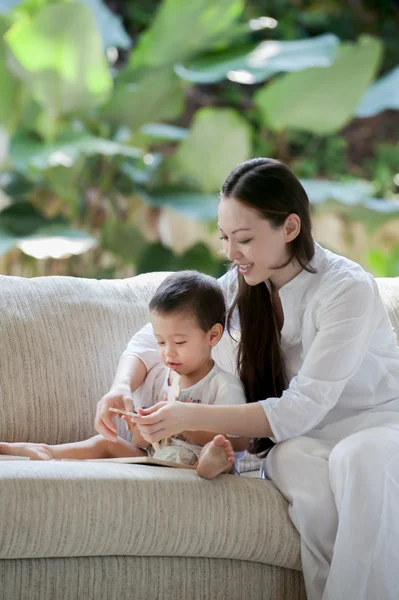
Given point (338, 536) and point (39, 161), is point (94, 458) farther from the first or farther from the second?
point (39, 161)

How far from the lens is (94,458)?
2.05 meters

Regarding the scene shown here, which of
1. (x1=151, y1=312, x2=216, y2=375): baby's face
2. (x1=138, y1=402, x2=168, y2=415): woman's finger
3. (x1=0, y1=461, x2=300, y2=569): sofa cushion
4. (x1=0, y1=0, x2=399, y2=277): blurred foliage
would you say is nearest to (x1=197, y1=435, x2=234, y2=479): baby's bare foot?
(x1=0, y1=461, x2=300, y2=569): sofa cushion

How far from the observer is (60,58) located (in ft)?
11.6

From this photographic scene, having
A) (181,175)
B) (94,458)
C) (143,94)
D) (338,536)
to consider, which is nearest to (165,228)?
(181,175)

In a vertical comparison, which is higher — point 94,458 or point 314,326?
point 314,326

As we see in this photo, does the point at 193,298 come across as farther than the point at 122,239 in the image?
No

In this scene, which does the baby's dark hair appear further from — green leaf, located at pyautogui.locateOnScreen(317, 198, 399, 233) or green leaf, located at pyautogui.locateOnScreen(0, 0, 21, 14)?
green leaf, located at pyautogui.locateOnScreen(317, 198, 399, 233)

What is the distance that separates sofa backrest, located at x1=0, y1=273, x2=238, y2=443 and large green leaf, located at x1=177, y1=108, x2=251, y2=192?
68.4 inches

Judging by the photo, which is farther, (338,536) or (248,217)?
(248,217)

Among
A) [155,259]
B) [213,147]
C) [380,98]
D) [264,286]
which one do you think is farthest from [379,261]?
[264,286]

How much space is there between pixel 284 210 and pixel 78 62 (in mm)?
A: 1932

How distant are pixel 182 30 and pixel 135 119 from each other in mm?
432

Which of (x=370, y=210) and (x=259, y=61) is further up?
(x=259, y=61)

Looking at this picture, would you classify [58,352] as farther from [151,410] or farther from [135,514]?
[135,514]
